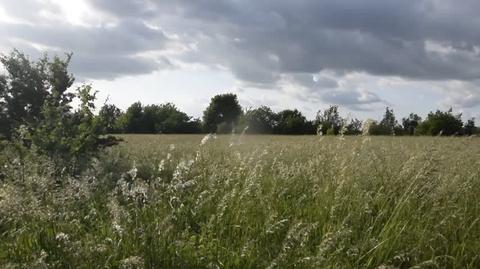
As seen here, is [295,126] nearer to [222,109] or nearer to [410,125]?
[222,109]

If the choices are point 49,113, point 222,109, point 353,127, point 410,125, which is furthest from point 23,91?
point 222,109

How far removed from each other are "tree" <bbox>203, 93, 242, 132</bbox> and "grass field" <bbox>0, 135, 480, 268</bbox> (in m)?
89.8

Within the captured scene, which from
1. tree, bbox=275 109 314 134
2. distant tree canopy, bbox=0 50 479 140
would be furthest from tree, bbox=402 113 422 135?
tree, bbox=275 109 314 134

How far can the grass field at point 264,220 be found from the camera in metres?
4.09

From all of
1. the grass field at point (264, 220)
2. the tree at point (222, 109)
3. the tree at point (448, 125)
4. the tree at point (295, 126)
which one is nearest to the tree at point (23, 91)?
the grass field at point (264, 220)

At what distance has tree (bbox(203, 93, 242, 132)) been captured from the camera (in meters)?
97.4

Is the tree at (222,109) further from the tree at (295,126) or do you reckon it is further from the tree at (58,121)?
the tree at (58,121)

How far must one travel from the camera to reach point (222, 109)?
10075cm

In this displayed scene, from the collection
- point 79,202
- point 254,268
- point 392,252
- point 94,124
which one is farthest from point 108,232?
point 94,124

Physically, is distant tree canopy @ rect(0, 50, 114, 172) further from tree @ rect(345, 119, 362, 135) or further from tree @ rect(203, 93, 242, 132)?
tree @ rect(203, 93, 242, 132)

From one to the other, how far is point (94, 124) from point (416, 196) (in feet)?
19.9

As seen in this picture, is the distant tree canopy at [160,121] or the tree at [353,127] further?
the distant tree canopy at [160,121]

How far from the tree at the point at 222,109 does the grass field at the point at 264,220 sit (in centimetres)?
8985

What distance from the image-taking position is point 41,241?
4375 mm
